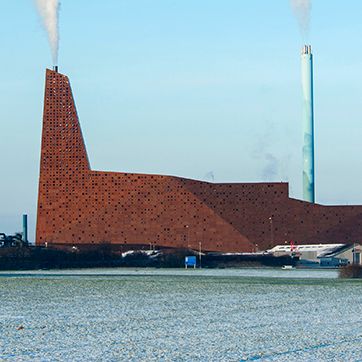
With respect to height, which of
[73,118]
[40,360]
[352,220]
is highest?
[73,118]

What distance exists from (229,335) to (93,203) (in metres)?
86.9

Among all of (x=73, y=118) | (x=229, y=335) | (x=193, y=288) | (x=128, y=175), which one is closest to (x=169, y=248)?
(x=128, y=175)

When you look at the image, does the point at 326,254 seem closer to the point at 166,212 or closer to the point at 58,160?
the point at 166,212

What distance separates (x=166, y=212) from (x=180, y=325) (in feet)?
276

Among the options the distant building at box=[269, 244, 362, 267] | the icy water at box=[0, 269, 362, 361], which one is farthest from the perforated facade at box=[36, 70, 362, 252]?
the icy water at box=[0, 269, 362, 361]

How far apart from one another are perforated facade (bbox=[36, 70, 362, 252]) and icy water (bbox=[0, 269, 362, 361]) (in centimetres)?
7049

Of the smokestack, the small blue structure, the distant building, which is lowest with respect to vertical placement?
the small blue structure

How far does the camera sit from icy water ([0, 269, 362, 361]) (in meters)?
18.2

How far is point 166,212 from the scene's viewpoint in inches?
4193

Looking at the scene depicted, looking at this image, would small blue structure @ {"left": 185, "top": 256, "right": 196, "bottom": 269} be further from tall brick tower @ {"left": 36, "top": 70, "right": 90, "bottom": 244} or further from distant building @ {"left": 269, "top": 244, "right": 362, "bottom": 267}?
tall brick tower @ {"left": 36, "top": 70, "right": 90, "bottom": 244}

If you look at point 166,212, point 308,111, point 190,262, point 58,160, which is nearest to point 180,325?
point 190,262

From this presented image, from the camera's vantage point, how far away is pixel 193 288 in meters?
37.2

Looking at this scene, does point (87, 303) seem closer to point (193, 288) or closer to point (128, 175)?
point (193, 288)

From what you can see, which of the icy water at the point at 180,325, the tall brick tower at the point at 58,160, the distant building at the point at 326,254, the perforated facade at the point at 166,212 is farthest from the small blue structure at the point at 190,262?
the icy water at the point at 180,325
